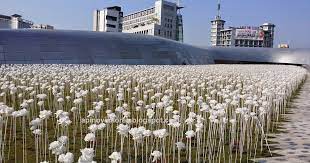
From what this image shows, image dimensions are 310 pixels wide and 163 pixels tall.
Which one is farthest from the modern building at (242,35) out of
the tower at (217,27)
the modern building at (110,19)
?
the modern building at (110,19)

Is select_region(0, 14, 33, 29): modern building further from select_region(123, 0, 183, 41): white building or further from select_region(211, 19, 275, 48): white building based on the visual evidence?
select_region(211, 19, 275, 48): white building

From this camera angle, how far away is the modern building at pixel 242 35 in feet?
485

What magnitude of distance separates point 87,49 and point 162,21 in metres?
91.0

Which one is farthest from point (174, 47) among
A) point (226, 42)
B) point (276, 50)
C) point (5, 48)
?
point (226, 42)

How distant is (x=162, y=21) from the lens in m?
133

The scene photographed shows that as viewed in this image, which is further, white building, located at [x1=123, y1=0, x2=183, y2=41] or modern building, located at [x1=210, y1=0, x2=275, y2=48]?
modern building, located at [x1=210, y1=0, x2=275, y2=48]

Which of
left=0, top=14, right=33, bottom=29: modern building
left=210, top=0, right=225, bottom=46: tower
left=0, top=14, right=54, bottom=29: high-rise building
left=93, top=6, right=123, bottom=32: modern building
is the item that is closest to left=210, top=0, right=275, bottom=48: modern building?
left=210, top=0, right=225, bottom=46: tower

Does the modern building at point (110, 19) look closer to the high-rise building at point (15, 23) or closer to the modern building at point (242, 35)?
the high-rise building at point (15, 23)

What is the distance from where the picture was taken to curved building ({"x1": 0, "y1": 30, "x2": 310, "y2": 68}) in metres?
39.7

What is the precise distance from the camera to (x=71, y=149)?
8.55 meters

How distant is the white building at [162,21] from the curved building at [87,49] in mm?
66776

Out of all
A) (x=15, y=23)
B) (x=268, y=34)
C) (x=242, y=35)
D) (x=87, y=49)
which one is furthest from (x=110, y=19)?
(x=87, y=49)

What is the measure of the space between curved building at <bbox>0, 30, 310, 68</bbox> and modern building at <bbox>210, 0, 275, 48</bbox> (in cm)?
9310

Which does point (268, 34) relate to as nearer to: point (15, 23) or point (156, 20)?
point (156, 20)
